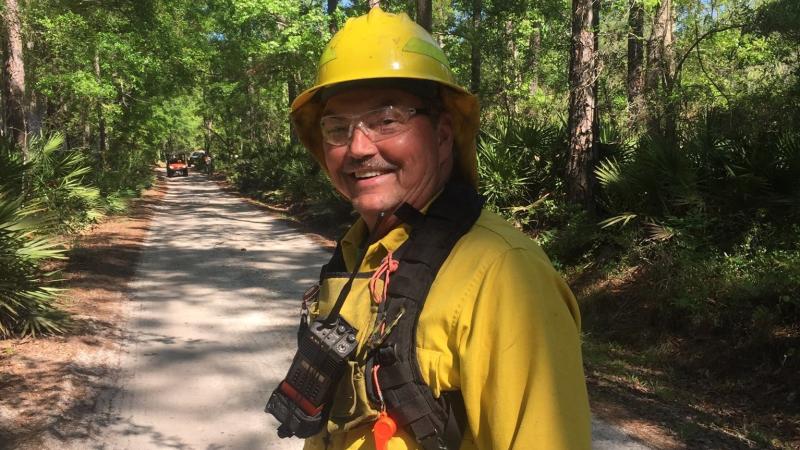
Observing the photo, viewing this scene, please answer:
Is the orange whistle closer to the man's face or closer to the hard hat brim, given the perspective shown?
the man's face

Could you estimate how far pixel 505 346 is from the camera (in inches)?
46.2

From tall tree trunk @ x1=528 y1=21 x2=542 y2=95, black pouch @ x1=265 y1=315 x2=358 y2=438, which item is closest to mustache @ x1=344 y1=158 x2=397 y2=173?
black pouch @ x1=265 y1=315 x2=358 y2=438

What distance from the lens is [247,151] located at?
1329 inches

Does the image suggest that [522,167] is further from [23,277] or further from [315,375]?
[315,375]

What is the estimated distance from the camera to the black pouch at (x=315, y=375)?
146 cm

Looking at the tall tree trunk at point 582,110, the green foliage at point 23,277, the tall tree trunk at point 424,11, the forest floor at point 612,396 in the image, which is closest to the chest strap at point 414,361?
the forest floor at point 612,396

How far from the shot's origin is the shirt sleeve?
3.75ft

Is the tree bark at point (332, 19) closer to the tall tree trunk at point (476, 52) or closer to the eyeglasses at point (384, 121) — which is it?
the tall tree trunk at point (476, 52)

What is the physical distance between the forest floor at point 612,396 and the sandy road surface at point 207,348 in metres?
0.25

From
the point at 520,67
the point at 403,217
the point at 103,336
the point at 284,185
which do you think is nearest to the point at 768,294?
the point at 403,217

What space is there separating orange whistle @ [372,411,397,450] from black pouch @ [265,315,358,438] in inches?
6.9

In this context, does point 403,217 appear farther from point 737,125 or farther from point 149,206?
point 149,206

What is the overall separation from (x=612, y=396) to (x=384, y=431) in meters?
4.58

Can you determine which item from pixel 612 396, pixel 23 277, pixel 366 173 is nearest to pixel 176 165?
pixel 23 277
